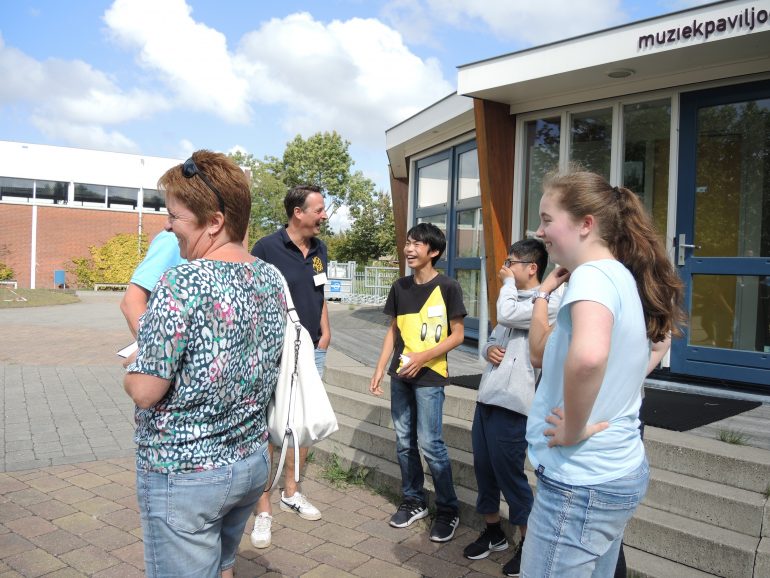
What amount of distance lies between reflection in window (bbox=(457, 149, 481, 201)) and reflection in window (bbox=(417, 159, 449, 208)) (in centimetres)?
39

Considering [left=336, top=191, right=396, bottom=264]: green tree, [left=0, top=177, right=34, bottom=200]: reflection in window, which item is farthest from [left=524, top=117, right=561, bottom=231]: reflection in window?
[left=0, top=177, right=34, bottom=200]: reflection in window

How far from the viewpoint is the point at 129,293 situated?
2.85 m

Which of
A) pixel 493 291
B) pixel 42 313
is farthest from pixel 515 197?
pixel 42 313

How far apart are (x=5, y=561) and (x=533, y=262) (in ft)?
11.1

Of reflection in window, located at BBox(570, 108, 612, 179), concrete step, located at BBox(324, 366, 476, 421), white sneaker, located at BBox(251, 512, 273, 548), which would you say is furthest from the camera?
reflection in window, located at BBox(570, 108, 612, 179)

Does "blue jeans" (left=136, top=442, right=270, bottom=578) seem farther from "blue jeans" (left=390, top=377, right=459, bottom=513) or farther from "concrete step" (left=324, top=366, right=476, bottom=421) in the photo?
"concrete step" (left=324, top=366, right=476, bottom=421)

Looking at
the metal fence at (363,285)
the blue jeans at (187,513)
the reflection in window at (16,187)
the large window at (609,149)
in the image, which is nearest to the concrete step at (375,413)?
the large window at (609,149)

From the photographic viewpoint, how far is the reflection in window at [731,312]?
5.81 m

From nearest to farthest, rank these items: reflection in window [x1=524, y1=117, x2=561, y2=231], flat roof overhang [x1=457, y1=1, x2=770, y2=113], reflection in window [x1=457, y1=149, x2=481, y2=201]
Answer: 1. flat roof overhang [x1=457, y1=1, x2=770, y2=113]
2. reflection in window [x1=524, y1=117, x2=561, y2=231]
3. reflection in window [x1=457, y1=149, x2=481, y2=201]

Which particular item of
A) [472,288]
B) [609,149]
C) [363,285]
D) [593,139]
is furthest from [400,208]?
[363,285]

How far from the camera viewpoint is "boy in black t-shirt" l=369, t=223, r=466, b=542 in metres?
3.98

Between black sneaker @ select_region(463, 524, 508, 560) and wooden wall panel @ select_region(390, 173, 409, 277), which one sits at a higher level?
wooden wall panel @ select_region(390, 173, 409, 277)

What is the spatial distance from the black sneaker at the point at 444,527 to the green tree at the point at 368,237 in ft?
127

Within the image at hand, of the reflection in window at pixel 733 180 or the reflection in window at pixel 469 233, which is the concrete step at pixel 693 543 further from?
the reflection in window at pixel 469 233
